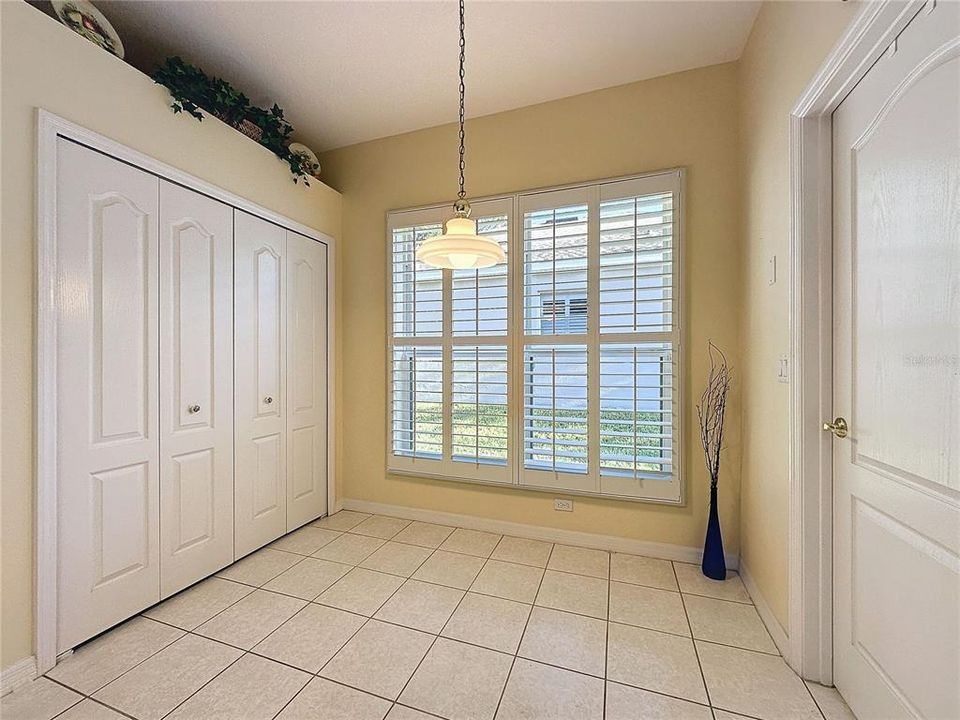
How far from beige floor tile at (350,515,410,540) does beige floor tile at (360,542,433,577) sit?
179 mm

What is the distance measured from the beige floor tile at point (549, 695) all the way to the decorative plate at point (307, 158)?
3160 millimetres

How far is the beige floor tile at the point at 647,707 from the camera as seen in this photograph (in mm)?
1326

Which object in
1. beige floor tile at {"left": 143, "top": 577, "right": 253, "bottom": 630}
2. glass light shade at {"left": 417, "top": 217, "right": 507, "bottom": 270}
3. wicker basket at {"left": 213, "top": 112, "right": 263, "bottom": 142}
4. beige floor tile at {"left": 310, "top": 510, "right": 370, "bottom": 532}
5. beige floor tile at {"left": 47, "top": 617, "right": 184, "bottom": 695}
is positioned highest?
wicker basket at {"left": 213, "top": 112, "right": 263, "bottom": 142}

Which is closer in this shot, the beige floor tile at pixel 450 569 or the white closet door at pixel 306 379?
the beige floor tile at pixel 450 569

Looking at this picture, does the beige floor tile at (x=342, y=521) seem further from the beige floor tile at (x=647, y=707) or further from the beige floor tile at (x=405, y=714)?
the beige floor tile at (x=647, y=707)

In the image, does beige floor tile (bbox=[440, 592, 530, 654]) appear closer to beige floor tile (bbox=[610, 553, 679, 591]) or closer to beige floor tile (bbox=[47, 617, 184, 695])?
beige floor tile (bbox=[610, 553, 679, 591])

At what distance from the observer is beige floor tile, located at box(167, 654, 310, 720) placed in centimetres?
134

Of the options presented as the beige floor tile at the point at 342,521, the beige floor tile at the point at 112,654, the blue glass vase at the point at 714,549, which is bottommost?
the beige floor tile at the point at 342,521

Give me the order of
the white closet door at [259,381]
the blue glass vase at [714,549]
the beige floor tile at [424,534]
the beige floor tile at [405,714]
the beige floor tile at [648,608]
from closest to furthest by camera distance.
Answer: the beige floor tile at [405,714], the beige floor tile at [648,608], the blue glass vase at [714,549], the white closet door at [259,381], the beige floor tile at [424,534]

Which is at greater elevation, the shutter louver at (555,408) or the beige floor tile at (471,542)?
the shutter louver at (555,408)

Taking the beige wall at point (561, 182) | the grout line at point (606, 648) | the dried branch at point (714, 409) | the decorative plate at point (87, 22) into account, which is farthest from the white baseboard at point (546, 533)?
the decorative plate at point (87, 22)

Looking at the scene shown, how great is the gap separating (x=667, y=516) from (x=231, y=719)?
2.22 metres

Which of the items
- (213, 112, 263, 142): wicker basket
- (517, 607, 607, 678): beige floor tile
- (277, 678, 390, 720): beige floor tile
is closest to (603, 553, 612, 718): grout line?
(517, 607, 607, 678): beige floor tile

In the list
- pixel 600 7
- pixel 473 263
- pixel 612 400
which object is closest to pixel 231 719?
pixel 473 263
